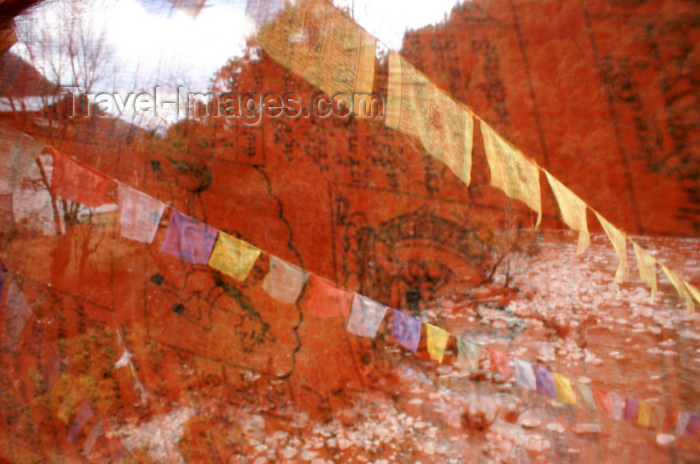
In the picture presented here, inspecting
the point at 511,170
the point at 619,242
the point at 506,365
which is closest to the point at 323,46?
the point at 511,170

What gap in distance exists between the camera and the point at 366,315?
230 centimetres

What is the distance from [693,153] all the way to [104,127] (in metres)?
2.99

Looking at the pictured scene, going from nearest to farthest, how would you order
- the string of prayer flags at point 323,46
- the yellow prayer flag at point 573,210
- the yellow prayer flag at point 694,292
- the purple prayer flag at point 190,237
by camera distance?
1. the yellow prayer flag at point 694,292
2. the yellow prayer flag at point 573,210
3. the string of prayer flags at point 323,46
4. the purple prayer flag at point 190,237

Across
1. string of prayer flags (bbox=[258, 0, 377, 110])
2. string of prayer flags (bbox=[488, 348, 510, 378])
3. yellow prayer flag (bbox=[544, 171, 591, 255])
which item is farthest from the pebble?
string of prayer flags (bbox=[258, 0, 377, 110])

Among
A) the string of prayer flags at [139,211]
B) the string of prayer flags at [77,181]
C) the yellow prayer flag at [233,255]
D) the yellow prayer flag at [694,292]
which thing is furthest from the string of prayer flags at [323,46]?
the yellow prayer flag at [694,292]

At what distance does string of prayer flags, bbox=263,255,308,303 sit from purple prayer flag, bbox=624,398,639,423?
5.29ft

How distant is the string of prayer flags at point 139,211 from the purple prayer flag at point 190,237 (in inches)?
3.5

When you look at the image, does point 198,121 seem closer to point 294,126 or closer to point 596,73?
point 294,126

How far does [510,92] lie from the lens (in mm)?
2209

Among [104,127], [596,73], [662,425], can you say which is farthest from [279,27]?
[662,425]

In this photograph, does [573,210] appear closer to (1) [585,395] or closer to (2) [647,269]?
(2) [647,269]

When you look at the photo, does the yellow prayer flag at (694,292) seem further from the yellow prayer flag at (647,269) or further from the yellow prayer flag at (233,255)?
the yellow prayer flag at (233,255)

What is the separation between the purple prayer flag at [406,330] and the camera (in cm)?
230

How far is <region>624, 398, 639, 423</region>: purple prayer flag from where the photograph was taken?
2080mm
